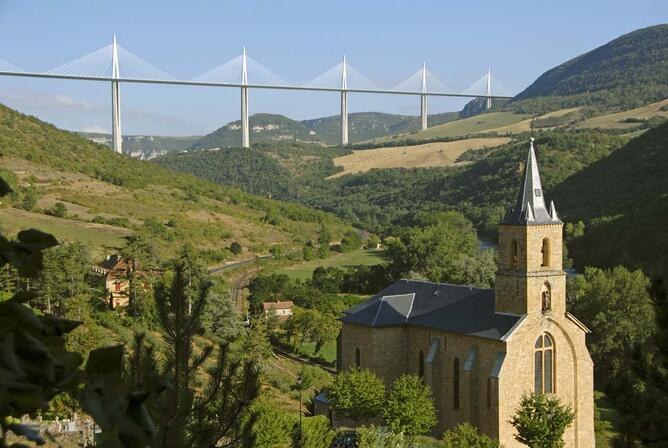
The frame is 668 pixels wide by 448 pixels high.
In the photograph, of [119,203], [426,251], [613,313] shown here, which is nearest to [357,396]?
[613,313]

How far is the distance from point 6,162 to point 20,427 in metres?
73.1

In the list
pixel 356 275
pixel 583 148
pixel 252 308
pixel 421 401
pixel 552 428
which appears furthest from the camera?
pixel 583 148

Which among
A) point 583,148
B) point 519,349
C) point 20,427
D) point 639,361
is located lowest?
point 519,349

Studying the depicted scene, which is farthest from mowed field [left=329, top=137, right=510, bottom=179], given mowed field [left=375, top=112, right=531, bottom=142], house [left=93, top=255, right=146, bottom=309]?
house [left=93, top=255, right=146, bottom=309]

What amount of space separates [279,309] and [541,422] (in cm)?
2468

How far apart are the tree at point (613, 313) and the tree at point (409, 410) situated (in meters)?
10.9

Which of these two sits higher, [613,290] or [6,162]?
[6,162]

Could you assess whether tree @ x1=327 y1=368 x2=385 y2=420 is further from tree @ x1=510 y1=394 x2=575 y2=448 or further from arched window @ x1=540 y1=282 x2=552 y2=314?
arched window @ x1=540 y1=282 x2=552 y2=314

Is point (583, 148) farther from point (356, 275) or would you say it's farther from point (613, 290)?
point (613, 290)

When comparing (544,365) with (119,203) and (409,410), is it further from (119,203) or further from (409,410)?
(119,203)

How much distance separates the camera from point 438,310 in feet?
98.4

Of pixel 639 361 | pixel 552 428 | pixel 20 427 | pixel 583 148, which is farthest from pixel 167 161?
pixel 20 427

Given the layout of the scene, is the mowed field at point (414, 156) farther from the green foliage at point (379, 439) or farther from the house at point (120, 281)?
the green foliage at point (379, 439)

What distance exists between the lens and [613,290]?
3750 centimetres
